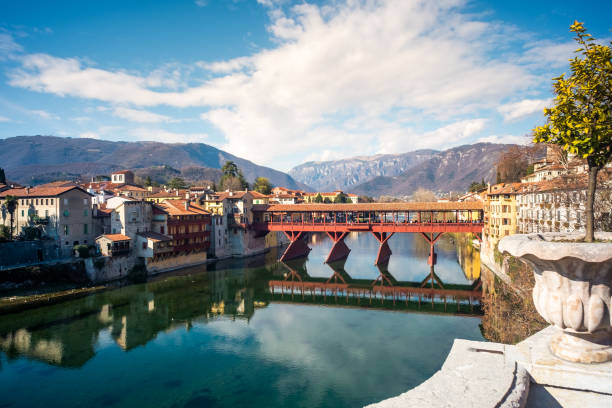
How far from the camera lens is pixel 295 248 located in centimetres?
5341

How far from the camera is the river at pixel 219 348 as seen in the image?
Answer: 16078 mm

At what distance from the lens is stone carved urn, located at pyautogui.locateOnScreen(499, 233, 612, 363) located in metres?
6.29

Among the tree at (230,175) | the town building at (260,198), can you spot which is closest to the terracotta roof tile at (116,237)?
the town building at (260,198)

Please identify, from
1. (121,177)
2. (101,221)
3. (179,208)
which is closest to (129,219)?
(101,221)

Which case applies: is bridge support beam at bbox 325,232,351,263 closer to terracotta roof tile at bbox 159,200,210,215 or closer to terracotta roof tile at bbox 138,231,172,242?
terracotta roof tile at bbox 159,200,210,215

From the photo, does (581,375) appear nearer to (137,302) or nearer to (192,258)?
(137,302)

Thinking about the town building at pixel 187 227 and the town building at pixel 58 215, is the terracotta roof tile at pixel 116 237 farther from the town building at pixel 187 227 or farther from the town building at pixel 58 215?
the town building at pixel 187 227

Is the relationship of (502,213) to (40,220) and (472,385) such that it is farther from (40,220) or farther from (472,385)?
(40,220)

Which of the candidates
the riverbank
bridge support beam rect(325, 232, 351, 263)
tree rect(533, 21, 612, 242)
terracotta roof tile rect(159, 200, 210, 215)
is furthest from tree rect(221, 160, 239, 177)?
tree rect(533, 21, 612, 242)

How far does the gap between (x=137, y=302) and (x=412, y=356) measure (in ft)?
76.5

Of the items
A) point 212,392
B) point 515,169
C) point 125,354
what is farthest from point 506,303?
point 515,169

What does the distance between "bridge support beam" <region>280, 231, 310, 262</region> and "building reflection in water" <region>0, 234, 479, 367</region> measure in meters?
4.46

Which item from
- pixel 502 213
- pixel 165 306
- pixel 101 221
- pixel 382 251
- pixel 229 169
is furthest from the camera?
pixel 229 169

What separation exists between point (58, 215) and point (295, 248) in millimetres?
29469
